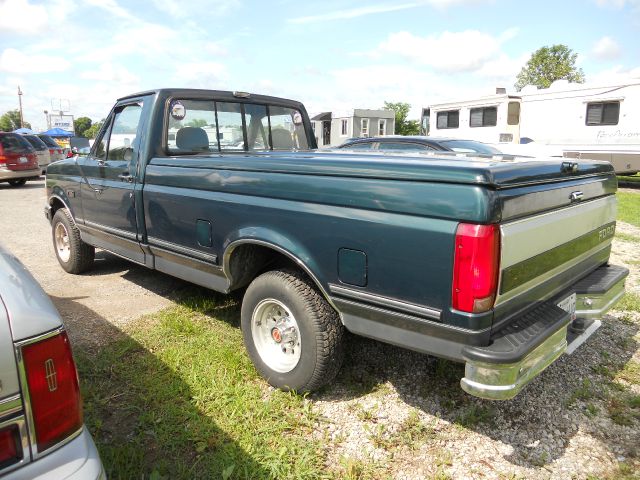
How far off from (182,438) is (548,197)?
7.60 ft

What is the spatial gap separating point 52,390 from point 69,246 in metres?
4.38

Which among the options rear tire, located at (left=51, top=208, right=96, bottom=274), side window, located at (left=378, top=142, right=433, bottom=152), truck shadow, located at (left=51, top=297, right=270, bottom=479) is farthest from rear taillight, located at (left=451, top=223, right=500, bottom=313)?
side window, located at (left=378, top=142, right=433, bottom=152)

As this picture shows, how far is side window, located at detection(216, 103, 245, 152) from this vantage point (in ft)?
14.3

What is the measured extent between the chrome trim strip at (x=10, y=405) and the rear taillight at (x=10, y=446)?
1.7 inches

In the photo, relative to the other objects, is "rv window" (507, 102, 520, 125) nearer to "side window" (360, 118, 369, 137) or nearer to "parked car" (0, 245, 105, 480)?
"side window" (360, 118, 369, 137)

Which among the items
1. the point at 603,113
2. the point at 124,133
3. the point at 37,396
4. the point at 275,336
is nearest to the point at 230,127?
the point at 124,133

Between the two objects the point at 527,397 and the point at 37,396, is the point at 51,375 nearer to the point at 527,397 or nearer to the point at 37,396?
the point at 37,396

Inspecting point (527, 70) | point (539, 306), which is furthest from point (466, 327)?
point (527, 70)

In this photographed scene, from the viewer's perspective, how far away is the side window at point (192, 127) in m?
3.99

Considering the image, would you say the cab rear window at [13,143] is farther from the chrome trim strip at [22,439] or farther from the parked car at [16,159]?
the chrome trim strip at [22,439]

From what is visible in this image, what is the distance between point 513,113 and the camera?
1586cm

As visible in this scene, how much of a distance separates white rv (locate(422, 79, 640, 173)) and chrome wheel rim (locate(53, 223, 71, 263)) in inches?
381

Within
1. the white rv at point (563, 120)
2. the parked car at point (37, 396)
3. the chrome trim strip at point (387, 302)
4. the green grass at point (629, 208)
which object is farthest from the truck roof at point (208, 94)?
the white rv at point (563, 120)

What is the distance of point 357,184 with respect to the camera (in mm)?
2389
